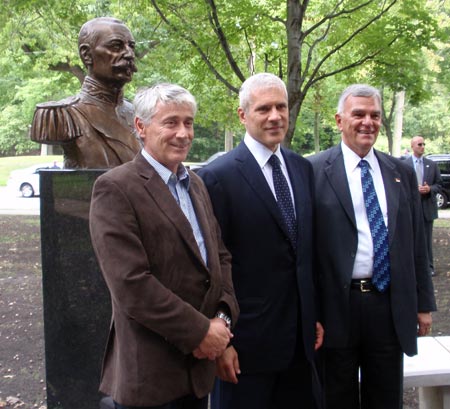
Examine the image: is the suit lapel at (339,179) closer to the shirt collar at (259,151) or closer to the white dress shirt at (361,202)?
the white dress shirt at (361,202)

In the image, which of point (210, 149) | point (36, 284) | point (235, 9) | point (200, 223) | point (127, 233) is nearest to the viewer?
point (127, 233)

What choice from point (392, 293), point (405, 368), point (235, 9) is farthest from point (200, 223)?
point (235, 9)

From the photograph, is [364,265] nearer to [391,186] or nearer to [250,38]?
[391,186]

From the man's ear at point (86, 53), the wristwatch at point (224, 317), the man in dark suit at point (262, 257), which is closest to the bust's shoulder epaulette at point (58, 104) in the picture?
the man's ear at point (86, 53)

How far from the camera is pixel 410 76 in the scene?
8438mm

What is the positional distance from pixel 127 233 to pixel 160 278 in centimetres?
23

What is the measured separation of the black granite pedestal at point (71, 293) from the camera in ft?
12.5

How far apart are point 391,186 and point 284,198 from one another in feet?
2.08

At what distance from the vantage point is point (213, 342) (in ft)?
7.17

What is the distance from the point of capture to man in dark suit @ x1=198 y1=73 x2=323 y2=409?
271 cm

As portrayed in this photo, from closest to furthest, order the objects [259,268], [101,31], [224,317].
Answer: [224,317] < [259,268] < [101,31]

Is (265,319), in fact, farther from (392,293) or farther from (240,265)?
(392,293)

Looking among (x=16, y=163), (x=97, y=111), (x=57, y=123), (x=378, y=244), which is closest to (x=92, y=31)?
(x=97, y=111)

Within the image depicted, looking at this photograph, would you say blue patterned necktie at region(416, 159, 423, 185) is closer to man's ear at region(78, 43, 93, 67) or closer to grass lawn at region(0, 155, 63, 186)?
man's ear at region(78, 43, 93, 67)
